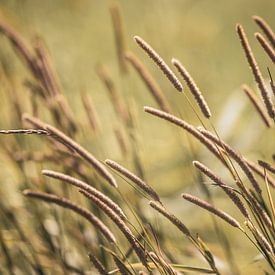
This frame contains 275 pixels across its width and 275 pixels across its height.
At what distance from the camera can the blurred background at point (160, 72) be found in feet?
4.02

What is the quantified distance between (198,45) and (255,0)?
0.36 metres

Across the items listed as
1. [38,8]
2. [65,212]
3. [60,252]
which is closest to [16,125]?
[65,212]

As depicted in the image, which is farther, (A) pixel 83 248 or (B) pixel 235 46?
(B) pixel 235 46

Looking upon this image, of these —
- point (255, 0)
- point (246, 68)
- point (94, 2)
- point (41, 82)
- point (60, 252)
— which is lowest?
point (60, 252)

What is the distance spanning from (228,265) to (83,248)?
0.88ft

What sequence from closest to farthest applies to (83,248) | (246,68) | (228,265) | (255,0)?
(228,265) → (83,248) → (246,68) → (255,0)

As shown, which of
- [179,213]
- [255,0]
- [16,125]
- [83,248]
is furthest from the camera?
[255,0]

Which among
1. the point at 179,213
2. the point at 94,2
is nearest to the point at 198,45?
the point at 94,2

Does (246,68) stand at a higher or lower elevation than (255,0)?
lower

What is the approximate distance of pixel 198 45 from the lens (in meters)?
1.95

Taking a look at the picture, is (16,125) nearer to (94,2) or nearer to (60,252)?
(60,252)

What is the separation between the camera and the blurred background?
123 centimetres

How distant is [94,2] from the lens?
2213 millimetres

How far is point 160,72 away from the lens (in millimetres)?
1682
